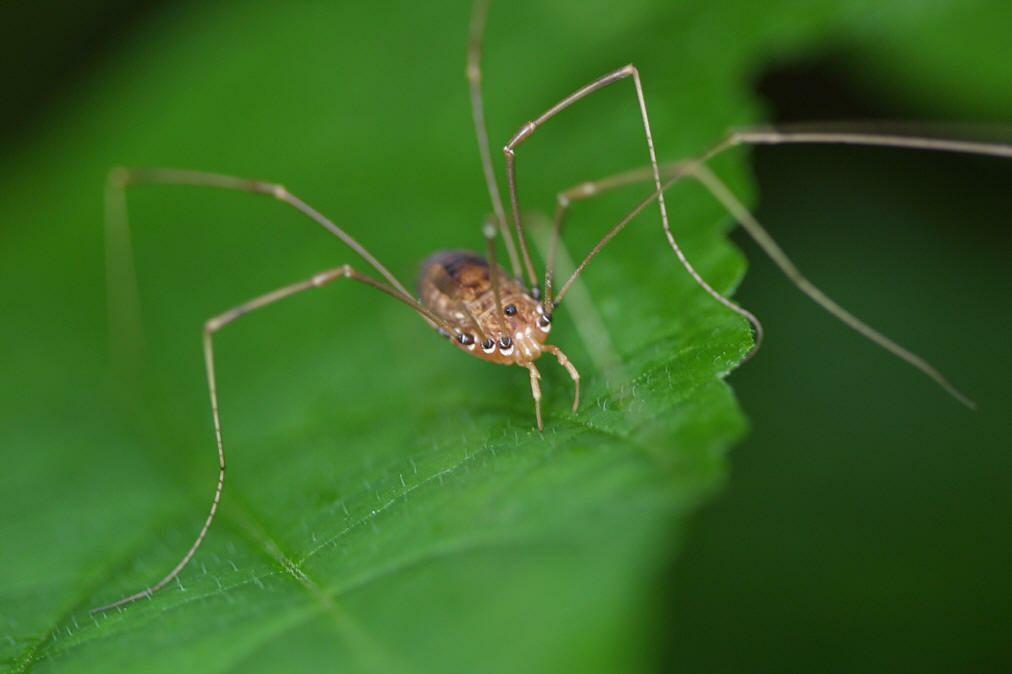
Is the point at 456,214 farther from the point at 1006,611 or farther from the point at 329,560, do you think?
the point at 1006,611

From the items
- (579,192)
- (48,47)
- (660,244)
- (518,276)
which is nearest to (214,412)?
(518,276)

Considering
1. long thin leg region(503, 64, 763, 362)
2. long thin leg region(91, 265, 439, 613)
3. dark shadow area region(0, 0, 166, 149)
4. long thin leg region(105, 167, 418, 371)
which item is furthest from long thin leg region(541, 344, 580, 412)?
dark shadow area region(0, 0, 166, 149)

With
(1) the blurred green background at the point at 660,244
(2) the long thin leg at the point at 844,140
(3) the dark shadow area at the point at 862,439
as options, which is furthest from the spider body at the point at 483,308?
(3) the dark shadow area at the point at 862,439

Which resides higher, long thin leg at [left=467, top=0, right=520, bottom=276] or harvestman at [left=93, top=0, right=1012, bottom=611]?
long thin leg at [left=467, top=0, right=520, bottom=276]

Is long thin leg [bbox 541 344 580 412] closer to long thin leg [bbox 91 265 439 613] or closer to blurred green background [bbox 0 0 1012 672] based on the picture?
blurred green background [bbox 0 0 1012 672]

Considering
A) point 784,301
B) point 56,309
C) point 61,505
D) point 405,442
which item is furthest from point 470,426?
point 56,309

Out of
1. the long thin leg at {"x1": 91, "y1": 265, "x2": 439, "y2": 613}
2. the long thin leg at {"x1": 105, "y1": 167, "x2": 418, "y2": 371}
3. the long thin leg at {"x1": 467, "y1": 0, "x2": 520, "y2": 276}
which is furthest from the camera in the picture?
the long thin leg at {"x1": 105, "y1": 167, "x2": 418, "y2": 371}

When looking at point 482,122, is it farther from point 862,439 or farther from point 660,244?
point 862,439
